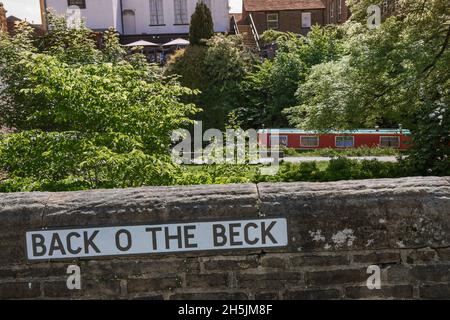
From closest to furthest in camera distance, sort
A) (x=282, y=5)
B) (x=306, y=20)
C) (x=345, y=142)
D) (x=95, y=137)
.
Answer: (x=95, y=137)
(x=345, y=142)
(x=282, y=5)
(x=306, y=20)

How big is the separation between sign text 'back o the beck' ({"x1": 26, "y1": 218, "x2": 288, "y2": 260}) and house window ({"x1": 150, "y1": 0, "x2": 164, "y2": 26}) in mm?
34756

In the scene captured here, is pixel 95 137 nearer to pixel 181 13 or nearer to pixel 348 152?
pixel 348 152

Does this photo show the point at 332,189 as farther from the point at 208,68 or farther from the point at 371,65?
the point at 208,68

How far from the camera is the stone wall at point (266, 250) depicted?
10.1ft

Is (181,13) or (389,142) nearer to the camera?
(389,142)

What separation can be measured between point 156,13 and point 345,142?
65.3ft

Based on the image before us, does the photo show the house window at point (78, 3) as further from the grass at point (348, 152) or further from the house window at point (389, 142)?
the house window at point (389, 142)

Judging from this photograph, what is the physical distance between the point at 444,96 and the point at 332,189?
11185mm

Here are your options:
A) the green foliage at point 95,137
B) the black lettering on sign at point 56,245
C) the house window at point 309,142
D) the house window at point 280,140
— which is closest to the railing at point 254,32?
the house window at point 280,140

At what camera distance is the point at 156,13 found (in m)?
36.5

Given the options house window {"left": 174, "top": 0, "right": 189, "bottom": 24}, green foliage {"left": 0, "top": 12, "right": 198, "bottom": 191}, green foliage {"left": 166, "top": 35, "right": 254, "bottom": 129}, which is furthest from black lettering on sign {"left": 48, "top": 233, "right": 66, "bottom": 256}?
house window {"left": 174, "top": 0, "right": 189, "bottom": 24}

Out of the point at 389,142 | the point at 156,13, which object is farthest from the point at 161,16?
the point at 389,142

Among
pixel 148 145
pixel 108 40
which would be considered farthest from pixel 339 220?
pixel 108 40

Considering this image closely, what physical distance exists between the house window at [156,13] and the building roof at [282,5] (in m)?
6.01
